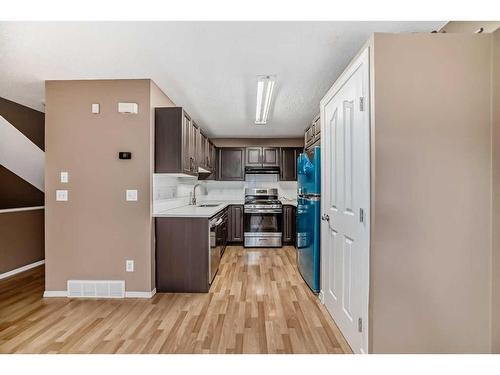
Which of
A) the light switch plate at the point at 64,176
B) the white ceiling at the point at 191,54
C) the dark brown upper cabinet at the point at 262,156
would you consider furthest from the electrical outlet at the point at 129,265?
the dark brown upper cabinet at the point at 262,156

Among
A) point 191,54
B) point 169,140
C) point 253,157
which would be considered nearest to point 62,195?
point 169,140

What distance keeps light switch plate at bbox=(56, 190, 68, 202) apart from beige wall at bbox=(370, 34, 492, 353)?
10.4ft

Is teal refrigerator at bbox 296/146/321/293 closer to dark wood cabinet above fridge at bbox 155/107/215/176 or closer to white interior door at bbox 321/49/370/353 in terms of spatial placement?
white interior door at bbox 321/49/370/353

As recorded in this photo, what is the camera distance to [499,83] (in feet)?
5.67

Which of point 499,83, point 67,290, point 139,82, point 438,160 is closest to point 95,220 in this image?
point 67,290

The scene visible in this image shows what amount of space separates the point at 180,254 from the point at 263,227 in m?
2.85

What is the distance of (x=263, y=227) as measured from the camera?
6066mm

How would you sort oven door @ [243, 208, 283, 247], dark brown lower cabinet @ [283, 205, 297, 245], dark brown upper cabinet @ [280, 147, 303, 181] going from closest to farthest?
oven door @ [243, 208, 283, 247], dark brown lower cabinet @ [283, 205, 297, 245], dark brown upper cabinet @ [280, 147, 303, 181]

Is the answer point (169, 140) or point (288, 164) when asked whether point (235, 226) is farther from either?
point (169, 140)

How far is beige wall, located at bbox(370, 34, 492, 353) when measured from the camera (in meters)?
1.77

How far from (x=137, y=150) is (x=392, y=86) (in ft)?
8.43

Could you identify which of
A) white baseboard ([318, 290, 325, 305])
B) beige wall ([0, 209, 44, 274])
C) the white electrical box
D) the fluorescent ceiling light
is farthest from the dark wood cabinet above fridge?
beige wall ([0, 209, 44, 274])

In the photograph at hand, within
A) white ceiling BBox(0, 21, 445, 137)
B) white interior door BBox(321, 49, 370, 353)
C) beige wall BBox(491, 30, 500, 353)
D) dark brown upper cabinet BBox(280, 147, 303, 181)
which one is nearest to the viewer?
beige wall BBox(491, 30, 500, 353)

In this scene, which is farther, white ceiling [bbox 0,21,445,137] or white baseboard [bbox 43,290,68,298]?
white baseboard [bbox 43,290,68,298]
